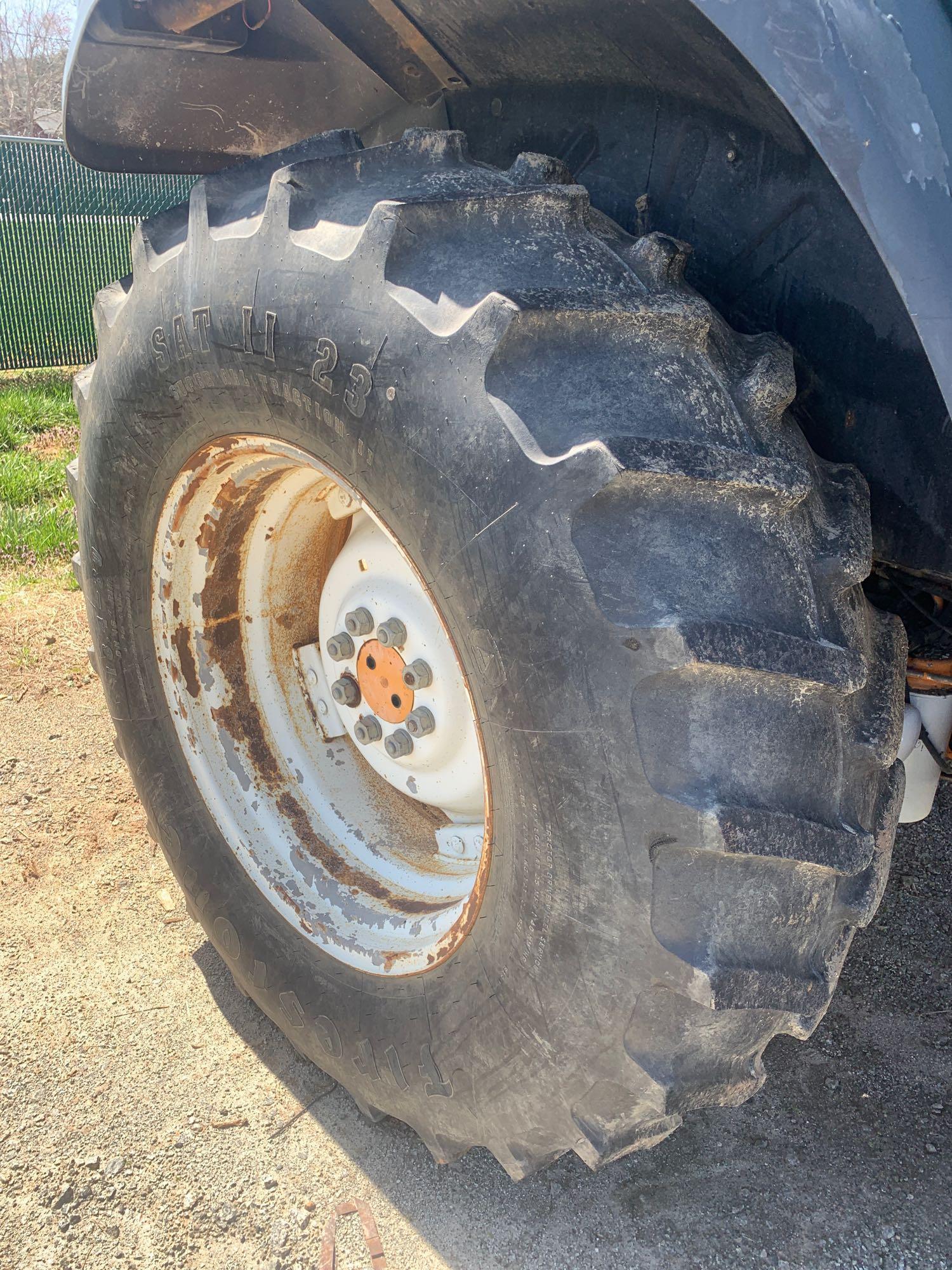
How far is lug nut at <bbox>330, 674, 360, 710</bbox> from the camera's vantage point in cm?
189

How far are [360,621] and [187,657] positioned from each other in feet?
1.41

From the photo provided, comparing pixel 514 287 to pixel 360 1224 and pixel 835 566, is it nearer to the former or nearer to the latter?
pixel 835 566

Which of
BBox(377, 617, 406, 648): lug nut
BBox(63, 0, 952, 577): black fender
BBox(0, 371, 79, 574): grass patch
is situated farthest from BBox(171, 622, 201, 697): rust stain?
BBox(0, 371, 79, 574): grass patch

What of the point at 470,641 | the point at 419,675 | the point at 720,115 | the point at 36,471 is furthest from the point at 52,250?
the point at 470,641

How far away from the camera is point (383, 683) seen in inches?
70.6

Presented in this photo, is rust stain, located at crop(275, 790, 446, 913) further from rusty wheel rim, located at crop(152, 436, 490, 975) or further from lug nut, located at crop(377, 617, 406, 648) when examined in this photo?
lug nut, located at crop(377, 617, 406, 648)

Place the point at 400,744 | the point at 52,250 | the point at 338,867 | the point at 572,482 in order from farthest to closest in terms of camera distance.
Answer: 1. the point at 52,250
2. the point at 338,867
3. the point at 400,744
4. the point at 572,482

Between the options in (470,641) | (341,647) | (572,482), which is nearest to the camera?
(572,482)

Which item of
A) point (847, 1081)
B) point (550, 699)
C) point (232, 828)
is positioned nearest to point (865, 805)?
point (550, 699)

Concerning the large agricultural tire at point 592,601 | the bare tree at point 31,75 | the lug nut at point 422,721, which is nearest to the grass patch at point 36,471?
the lug nut at point 422,721

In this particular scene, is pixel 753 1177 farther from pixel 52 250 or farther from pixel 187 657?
pixel 52 250

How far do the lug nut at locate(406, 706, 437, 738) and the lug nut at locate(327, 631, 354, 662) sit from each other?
231mm

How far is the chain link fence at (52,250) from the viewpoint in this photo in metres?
7.60

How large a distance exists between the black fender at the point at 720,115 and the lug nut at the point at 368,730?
0.84 metres
